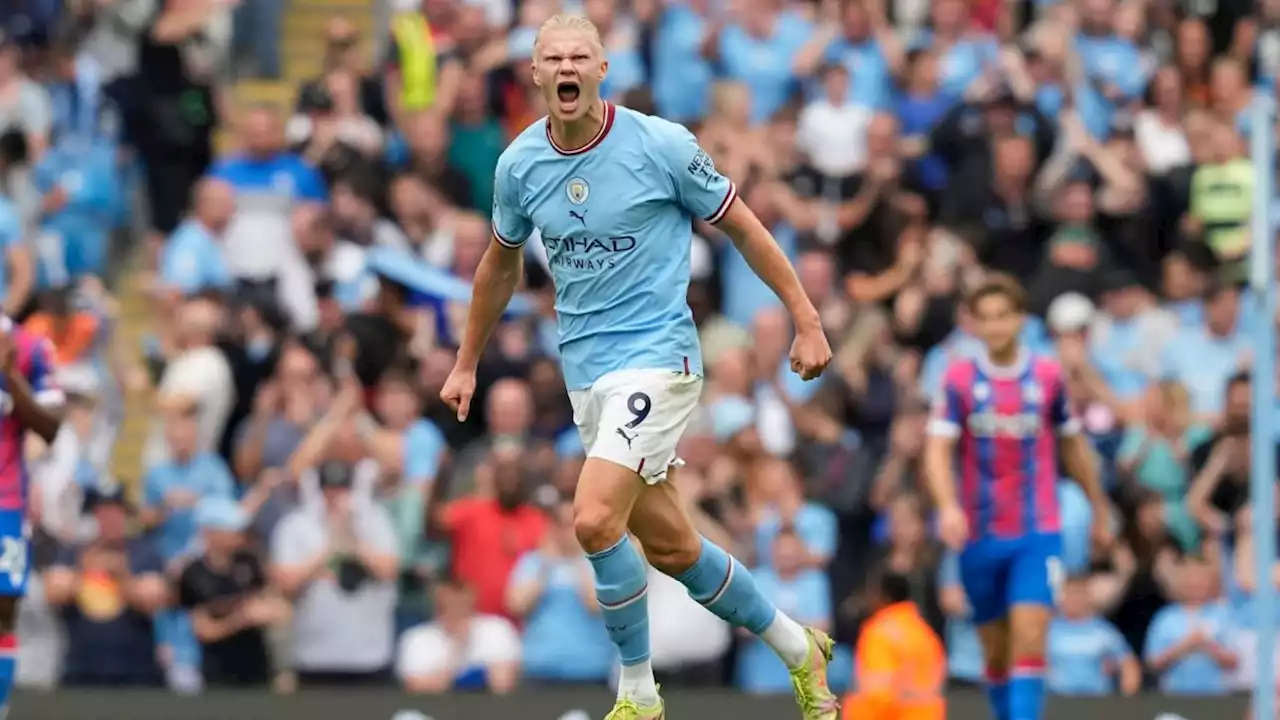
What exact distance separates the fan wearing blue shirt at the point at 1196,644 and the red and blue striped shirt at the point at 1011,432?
3.09 meters

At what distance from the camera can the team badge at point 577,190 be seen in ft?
36.7

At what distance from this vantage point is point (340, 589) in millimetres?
17484

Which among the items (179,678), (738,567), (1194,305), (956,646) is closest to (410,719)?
(179,678)

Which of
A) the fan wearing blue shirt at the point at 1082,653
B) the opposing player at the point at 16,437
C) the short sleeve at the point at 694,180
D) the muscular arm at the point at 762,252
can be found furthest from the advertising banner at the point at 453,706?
the short sleeve at the point at 694,180

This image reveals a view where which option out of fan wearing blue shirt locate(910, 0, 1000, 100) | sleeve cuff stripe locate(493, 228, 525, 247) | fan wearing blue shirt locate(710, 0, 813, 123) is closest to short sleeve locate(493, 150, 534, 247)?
sleeve cuff stripe locate(493, 228, 525, 247)

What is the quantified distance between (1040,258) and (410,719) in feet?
19.9

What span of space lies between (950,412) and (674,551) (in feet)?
12.2

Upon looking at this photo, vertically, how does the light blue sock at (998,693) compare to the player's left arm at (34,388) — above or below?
below

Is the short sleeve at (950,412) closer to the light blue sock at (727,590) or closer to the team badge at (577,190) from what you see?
the light blue sock at (727,590)

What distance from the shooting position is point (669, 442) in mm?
11250

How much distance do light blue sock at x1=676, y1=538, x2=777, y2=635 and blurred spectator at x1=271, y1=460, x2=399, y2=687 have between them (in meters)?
6.10

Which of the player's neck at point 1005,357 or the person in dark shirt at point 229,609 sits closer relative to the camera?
the player's neck at point 1005,357

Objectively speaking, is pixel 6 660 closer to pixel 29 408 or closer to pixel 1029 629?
pixel 29 408

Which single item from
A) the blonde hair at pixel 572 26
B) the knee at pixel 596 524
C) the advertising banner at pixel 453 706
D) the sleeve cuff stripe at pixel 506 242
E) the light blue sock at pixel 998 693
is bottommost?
the advertising banner at pixel 453 706
